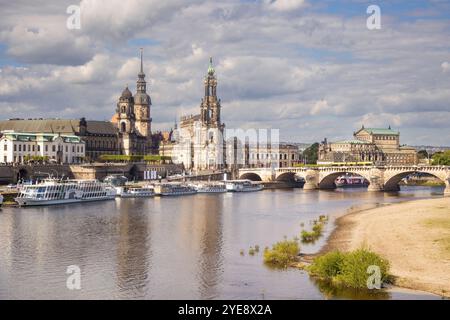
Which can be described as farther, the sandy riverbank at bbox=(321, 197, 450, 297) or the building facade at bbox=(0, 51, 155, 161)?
the building facade at bbox=(0, 51, 155, 161)

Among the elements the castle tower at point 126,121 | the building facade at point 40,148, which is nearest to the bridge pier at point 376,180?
the building facade at point 40,148

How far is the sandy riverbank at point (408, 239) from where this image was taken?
36375 millimetres

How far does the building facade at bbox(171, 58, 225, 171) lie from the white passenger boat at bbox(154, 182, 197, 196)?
5051 centimetres

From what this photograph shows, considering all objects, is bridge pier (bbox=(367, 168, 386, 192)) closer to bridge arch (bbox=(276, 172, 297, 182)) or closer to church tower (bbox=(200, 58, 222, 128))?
bridge arch (bbox=(276, 172, 297, 182))

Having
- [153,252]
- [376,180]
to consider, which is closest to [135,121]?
[376,180]

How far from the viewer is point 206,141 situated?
165 meters

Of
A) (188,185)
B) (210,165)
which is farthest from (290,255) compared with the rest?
(210,165)

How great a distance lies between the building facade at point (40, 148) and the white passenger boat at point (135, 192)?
1093 inches

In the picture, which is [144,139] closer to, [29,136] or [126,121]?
[126,121]

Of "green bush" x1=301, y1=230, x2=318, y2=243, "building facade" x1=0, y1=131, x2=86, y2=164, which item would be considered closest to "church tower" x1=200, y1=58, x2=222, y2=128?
"building facade" x1=0, y1=131, x2=86, y2=164

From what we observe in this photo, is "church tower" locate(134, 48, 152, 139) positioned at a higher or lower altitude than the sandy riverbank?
higher

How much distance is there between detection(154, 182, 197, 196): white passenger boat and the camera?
343ft

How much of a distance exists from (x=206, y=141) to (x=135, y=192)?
6576cm

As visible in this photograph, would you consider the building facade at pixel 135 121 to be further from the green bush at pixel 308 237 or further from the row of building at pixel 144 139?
the green bush at pixel 308 237
